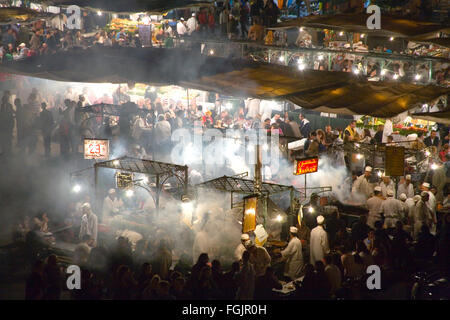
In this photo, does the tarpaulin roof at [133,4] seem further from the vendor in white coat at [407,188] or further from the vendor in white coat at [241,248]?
the vendor in white coat at [241,248]

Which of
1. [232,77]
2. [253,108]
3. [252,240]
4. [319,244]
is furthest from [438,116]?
[253,108]

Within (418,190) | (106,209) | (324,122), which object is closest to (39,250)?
(106,209)

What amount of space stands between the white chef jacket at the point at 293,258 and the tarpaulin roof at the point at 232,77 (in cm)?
375

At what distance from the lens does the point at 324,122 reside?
19859 mm

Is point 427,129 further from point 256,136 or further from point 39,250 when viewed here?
point 39,250

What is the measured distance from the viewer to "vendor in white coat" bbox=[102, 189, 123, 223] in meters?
14.1

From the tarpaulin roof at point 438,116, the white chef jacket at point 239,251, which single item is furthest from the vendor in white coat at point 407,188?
the white chef jacket at point 239,251

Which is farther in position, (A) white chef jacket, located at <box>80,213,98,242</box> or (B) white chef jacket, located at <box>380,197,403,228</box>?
(B) white chef jacket, located at <box>380,197,403,228</box>

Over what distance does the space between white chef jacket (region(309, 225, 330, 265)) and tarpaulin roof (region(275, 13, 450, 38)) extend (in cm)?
650

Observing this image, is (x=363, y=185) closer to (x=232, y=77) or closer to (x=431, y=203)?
(x=431, y=203)

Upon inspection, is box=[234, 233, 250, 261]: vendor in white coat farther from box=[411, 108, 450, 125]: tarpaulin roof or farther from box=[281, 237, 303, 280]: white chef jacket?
box=[411, 108, 450, 125]: tarpaulin roof

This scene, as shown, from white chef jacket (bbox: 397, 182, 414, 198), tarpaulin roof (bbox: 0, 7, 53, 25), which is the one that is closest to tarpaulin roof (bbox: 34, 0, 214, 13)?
tarpaulin roof (bbox: 0, 7, 53, 25)

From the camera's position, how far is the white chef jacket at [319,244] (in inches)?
483

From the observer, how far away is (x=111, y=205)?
46.8 feet
